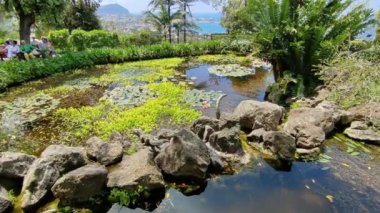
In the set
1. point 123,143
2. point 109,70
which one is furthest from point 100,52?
point 123,143

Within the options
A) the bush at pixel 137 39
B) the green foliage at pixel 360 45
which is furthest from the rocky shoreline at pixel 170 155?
the bush at pixel 137 39

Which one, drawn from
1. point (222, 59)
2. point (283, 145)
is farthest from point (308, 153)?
point (222, 59)

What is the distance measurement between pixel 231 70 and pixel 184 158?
9023mm

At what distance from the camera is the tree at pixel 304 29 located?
8.57m

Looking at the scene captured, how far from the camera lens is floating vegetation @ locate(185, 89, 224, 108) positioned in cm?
875

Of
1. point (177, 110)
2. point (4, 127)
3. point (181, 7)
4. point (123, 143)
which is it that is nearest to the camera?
point (123, 143)

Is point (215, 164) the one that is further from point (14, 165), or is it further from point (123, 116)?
point (123, 116)

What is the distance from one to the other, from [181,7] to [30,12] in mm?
12320

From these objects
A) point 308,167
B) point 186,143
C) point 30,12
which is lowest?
point 308,167

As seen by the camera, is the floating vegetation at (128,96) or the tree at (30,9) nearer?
the floating vegetation at (128,96)

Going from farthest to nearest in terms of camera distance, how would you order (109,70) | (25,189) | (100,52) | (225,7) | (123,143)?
(225,7) < (100,52) < (109,70) < (123,143) < (25,189)

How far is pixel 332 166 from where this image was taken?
5.25 metres

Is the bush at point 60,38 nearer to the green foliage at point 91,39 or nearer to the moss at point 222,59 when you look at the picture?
the green foliage at point 91,39

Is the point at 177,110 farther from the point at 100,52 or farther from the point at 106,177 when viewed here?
the point at 100,52
